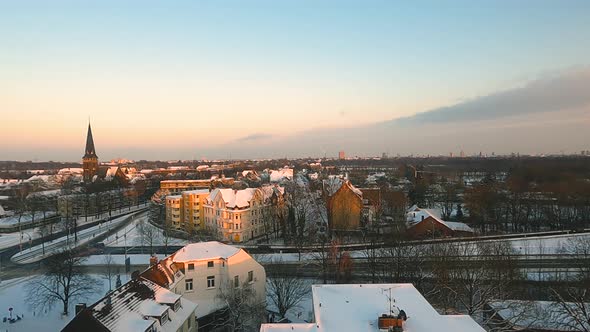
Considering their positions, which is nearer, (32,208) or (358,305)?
(358,305)

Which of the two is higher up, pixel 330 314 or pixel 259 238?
pixel 330 314

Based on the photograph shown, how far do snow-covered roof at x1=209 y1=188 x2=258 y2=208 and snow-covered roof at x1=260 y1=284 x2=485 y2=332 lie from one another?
114 ft

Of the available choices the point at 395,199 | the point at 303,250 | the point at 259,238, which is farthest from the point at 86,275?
the point at 395,199

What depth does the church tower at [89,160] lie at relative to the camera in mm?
109938

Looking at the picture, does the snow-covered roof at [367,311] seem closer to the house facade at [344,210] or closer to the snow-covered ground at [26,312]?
the snow-covered ground at [26,312]

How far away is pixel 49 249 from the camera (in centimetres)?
4641

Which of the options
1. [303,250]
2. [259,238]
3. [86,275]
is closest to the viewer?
[86,275]

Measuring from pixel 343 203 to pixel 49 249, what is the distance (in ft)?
124

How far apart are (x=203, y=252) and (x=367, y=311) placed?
12.8 metres

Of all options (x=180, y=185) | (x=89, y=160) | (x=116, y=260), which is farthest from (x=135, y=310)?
(x=89, y=160)

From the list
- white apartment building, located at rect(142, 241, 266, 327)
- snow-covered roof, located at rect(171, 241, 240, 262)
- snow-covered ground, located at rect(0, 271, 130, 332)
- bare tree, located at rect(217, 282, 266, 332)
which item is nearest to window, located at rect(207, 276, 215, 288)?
white apartment building, located at rect(142, 241, 266, 327)

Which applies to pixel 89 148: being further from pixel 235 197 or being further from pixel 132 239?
pixel 235 197

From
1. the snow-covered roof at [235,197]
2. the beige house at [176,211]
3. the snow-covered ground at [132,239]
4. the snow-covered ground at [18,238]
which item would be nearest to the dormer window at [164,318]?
the snow-covered ground at [132,239]

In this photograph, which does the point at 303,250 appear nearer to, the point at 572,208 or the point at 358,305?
the point at 358,305
